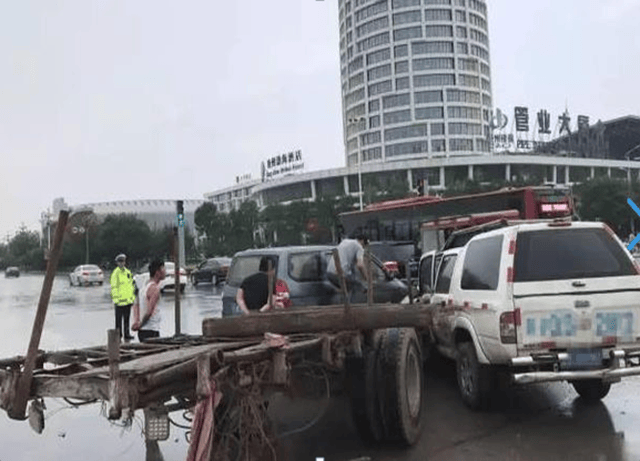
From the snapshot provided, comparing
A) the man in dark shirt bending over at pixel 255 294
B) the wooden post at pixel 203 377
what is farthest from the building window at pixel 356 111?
the wooden post at pixel 203 377

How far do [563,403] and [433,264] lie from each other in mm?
3053

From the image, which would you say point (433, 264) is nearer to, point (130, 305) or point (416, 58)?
point (130, 305)

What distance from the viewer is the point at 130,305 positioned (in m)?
14.6

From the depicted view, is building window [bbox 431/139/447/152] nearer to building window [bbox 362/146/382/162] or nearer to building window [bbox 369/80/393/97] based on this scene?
building window [bbox 362/146/382/162]

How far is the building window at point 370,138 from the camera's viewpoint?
140788 mm

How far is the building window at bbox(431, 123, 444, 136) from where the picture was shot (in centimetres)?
13675

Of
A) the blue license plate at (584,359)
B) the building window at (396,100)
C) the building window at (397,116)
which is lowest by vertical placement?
the blue license plate at (584,359)

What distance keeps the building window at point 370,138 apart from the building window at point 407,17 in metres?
A: 21.7

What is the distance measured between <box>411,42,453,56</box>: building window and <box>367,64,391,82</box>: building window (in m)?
5.92

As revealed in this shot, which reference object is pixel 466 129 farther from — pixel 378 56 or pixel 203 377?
pixel 203 377

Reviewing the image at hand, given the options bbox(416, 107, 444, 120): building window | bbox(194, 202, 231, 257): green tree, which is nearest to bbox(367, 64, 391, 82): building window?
bbox(416, 107, 444, 120): building window

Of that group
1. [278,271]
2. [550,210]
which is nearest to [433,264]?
[278,271]

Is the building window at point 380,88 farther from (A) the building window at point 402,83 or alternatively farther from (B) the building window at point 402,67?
(B) the building window at point 402,67

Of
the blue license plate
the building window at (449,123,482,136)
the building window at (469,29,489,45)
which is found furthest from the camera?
the building window at (469,29,489,45)
